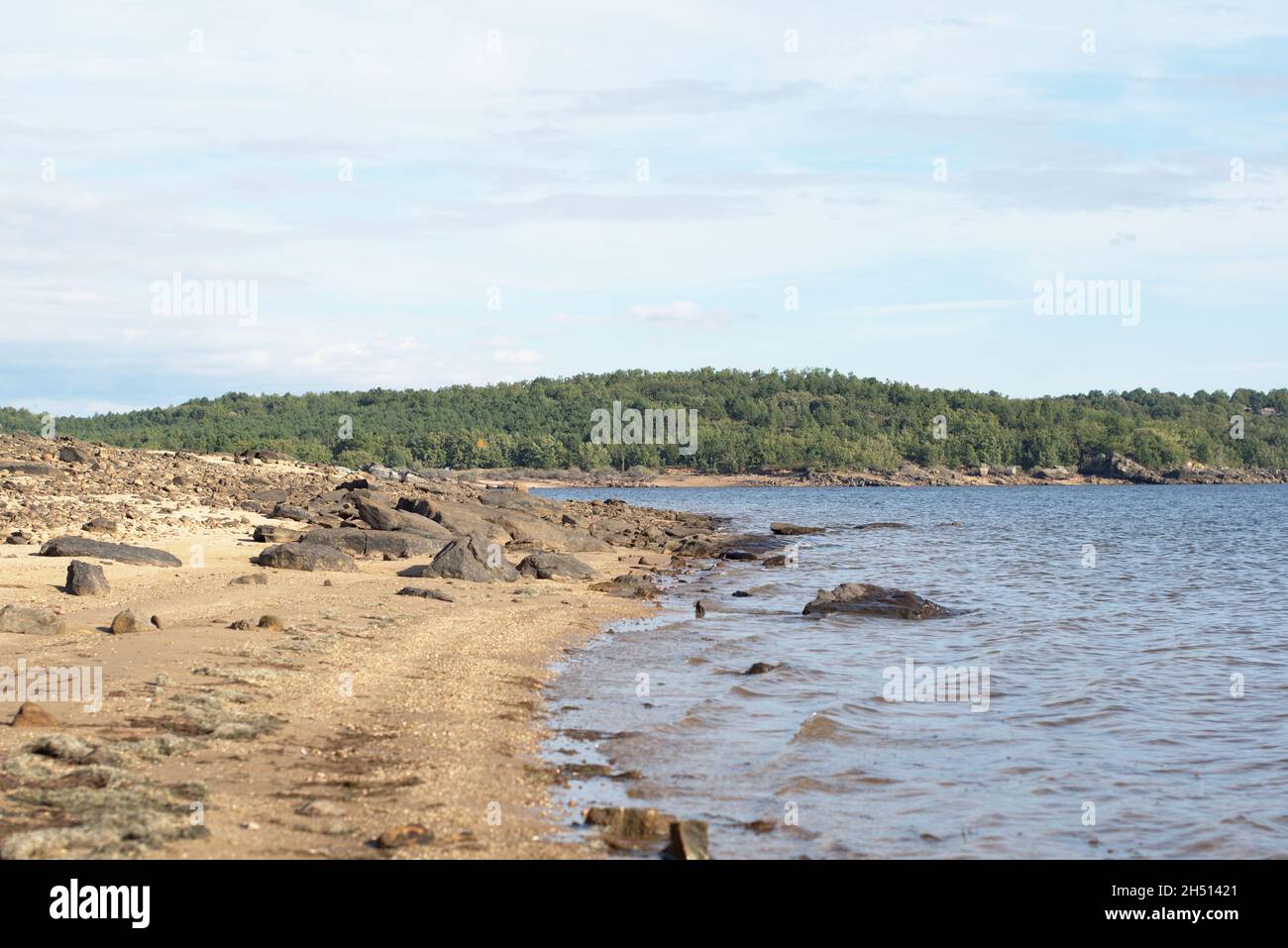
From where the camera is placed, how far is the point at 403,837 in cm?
802

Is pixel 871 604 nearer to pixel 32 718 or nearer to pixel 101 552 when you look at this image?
pixel 101 552

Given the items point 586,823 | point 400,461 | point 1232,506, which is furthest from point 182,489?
point 400,461

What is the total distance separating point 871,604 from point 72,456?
82.6ft

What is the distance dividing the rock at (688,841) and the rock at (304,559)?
1684 centimetres

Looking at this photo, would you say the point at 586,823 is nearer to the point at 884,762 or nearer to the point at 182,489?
the point at 884,762

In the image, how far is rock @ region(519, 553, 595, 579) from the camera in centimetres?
2734

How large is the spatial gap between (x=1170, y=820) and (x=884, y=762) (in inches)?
106

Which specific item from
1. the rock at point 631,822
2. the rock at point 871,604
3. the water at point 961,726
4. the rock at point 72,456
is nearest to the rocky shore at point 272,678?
the rock at point 631,822

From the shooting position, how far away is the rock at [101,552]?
70.2ft

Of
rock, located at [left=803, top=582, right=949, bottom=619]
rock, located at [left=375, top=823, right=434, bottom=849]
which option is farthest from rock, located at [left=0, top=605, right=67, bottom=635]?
rock, located at [left=803, top=582, right=949, bottom=619]

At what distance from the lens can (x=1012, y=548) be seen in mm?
46844

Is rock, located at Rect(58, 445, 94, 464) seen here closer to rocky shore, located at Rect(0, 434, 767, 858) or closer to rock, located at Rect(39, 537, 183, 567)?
rocky shore, located at Rect(0, 434, 767, 858)

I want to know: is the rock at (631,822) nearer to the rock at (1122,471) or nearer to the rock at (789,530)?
the rock at (789,530)

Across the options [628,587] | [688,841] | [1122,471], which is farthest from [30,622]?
[1122,471]
